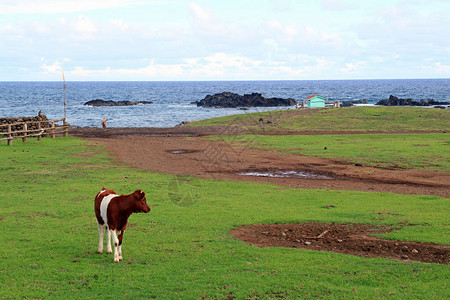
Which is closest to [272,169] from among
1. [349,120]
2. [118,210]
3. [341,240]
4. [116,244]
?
[341,240]

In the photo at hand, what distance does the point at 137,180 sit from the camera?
21922 millimetres

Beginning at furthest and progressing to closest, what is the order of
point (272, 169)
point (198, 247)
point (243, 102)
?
point (243, 102) < point (272, 169) < point (198, 247)

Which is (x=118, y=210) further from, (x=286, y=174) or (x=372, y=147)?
(x=372, y=147)

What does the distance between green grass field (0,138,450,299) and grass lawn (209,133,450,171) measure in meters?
9.86

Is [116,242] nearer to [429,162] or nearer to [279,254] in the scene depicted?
[279,254]

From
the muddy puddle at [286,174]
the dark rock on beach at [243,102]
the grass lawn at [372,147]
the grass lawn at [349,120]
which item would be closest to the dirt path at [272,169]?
the muddy puddle at [286,174]

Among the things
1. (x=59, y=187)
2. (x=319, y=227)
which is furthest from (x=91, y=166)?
(x=319, y=227)

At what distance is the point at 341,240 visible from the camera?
12.5 metres

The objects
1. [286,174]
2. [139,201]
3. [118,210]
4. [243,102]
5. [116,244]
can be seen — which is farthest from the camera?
[243,102]

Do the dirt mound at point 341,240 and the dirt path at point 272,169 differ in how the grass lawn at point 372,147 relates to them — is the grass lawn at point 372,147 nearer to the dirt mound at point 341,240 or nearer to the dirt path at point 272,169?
the dirt path at point 272,169

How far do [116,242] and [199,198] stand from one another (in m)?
8.25

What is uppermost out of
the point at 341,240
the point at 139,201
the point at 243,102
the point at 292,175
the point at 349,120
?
the point at 243,102

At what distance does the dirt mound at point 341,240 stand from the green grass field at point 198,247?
0.52m

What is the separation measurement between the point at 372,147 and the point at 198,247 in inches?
1019
